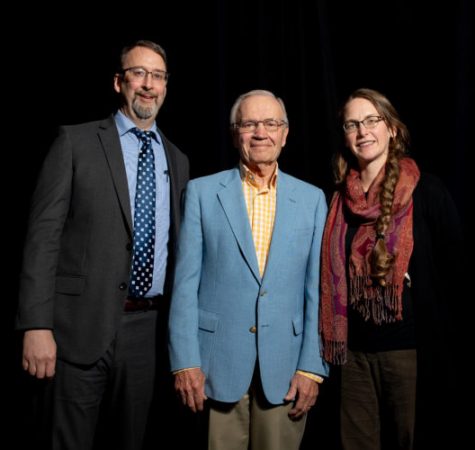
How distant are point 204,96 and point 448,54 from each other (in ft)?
3.81

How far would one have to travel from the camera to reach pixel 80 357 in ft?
5.86

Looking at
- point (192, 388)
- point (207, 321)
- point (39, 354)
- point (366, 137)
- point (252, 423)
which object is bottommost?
point (252, 423)

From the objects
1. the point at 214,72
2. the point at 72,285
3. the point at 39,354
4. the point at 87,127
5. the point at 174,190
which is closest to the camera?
the point at 39,354

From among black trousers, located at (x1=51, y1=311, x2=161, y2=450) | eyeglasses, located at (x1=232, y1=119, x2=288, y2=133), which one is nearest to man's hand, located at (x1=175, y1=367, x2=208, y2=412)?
black trousers, located at (x1=51, y1=311, x2=161, y2=450)

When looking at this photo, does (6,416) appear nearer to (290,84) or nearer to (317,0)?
(290,84)

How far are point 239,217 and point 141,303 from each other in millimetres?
479

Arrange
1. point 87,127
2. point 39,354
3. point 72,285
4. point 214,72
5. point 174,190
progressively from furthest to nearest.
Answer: point 214,72, point 174,190, point 87,127, point 72,285, point 39,354

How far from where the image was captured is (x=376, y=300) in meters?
1.79

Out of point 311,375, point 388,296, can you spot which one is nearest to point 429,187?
point 388,296

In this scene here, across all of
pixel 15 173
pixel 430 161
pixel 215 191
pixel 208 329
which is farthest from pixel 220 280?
pixel 15 173

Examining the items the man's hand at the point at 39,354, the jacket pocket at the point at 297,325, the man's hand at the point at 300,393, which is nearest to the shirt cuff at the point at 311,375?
the man's hand at the point at 300,393

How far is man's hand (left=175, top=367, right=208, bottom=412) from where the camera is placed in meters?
1.69

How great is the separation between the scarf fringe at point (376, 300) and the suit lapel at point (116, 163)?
31.1 inches

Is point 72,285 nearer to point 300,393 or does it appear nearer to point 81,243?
point 81,243
